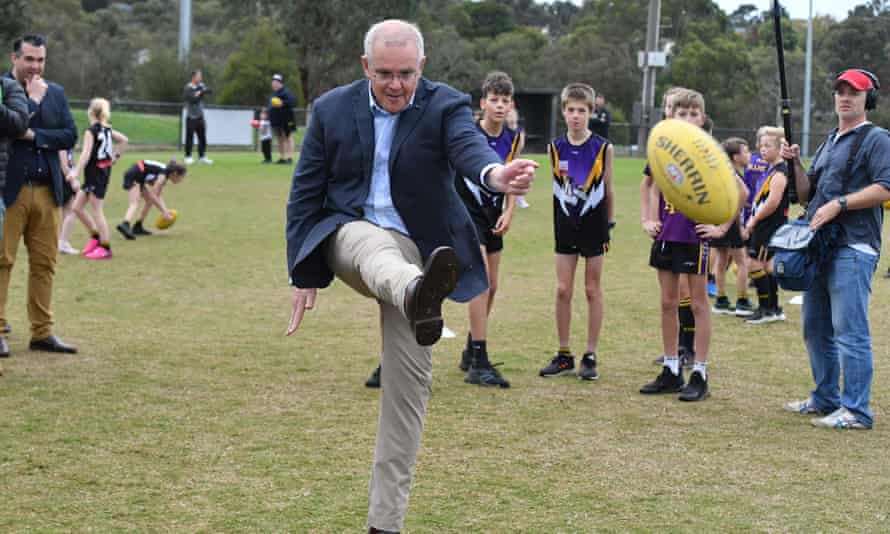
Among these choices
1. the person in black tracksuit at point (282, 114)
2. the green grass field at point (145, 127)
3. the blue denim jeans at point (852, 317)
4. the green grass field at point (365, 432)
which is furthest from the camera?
the green grass field at point (145, 127)

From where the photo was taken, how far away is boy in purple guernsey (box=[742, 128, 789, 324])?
34.9 ft

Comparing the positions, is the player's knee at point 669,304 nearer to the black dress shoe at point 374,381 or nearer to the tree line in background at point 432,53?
the black dress shoe at point 374,381

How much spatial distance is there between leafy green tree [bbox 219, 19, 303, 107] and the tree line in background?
0.18 ft

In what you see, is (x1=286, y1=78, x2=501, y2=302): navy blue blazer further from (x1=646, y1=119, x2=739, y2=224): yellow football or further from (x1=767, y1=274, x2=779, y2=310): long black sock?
(x1=767, y1=274, x2=779, y2=310): long black sock

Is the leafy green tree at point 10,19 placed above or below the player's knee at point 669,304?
above

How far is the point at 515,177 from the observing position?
4355 millimetres

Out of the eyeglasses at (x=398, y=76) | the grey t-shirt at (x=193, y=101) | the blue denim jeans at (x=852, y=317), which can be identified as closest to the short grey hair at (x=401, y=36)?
the eyeglasses at (x=398, y=76)

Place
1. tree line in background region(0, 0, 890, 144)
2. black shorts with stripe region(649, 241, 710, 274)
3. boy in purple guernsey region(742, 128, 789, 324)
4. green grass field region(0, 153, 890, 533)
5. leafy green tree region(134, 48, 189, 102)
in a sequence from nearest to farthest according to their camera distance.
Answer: green grass field region(0, 153, 890, 533)
black shorts with stripe region(649, 241, 710, 274)
boy in purple guernsey region(742, 128, 789, 324)
leafy green tree region(134, 48, 189, 102)
tree line in background region(0, 0, 890, 144)

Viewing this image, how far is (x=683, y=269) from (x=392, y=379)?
11.6 ft

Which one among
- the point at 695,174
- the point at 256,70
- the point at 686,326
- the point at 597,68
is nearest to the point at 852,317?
the point at 695,174

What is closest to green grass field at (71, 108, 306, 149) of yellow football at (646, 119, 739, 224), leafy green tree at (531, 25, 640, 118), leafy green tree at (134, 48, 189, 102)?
leafy green tree at (134, 48, 189, 102)

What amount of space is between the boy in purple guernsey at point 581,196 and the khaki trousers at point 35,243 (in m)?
3.83

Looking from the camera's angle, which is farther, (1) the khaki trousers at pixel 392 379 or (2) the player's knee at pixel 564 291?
(2) the player's knee at pixel 564 291

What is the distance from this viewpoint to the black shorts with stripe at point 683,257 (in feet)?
25.8
